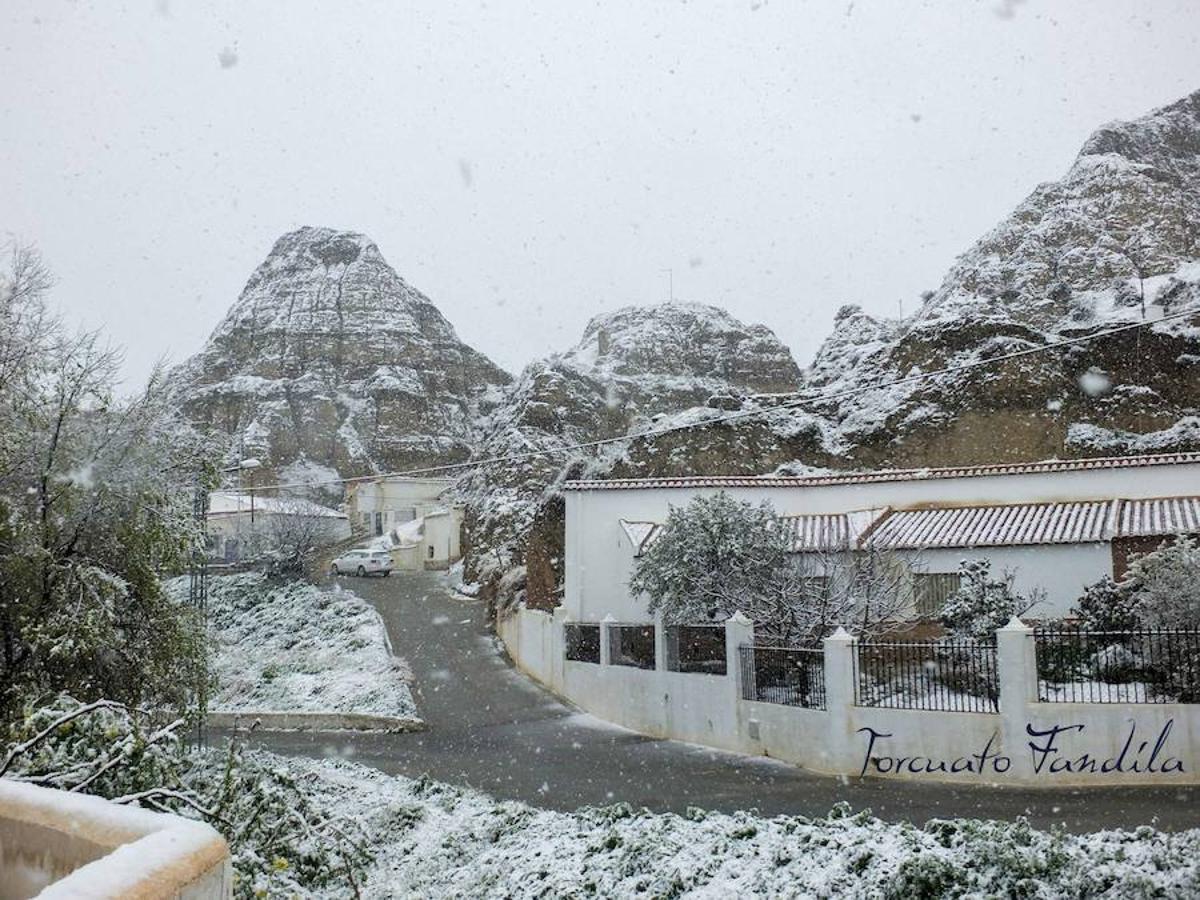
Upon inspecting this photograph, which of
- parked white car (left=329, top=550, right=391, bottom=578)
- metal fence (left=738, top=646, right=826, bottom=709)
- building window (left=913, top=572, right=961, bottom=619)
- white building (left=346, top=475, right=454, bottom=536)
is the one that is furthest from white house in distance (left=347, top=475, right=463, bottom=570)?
metal fence (left=738, top=646, right=826, bottom=709)

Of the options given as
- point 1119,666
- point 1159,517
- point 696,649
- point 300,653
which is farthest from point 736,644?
point 300,653

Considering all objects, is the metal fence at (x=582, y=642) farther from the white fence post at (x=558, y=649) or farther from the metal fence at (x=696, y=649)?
the metal fence at (x=696, y=649)

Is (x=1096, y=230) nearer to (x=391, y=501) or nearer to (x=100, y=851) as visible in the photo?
(x=391, y=501)

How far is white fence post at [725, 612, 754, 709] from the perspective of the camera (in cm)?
1473

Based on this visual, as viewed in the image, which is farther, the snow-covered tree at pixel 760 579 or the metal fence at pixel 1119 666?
the snow-covered tree at pixel 760 579

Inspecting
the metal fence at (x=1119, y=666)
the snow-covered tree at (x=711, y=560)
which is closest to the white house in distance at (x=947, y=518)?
the snow-covered tree at (x=711, y=560)

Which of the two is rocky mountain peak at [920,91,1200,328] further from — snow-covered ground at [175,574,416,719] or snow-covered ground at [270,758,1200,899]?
snow-covered ground at [270,758,1200,899]

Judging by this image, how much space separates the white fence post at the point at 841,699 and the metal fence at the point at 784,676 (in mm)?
344

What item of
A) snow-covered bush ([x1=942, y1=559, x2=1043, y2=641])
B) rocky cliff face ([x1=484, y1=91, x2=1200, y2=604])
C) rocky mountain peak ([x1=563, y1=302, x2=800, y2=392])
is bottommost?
snow-covered bush ([x1=942, y1=559, x2=1043, y2=641])

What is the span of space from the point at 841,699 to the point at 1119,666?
134 inches

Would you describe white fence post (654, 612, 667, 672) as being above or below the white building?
below

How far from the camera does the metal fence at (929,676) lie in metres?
12.1

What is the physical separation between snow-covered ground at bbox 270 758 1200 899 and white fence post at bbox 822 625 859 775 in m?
3.07

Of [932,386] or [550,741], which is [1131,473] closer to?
[550,741]
